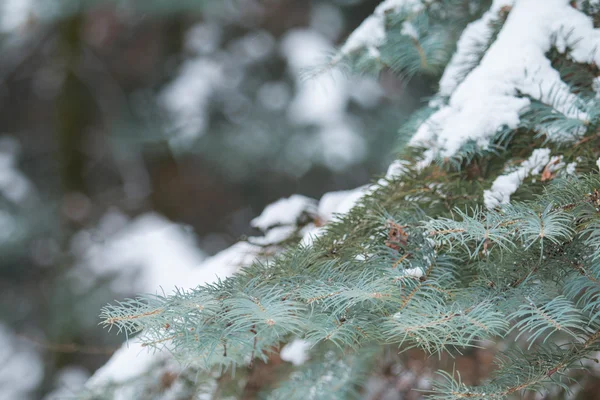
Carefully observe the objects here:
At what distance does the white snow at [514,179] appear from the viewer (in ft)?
2.13

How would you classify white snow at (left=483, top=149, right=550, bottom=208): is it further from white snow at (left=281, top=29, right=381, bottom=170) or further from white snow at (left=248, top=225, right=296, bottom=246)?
white snow at (left=281, top=29, right=381, bottom=170)

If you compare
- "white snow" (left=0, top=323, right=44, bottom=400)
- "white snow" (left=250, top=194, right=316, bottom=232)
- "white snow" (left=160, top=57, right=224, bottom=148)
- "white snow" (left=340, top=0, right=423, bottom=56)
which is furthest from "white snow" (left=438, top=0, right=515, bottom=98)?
"white snow" (left=0, top=323, right=44, bottom=400)

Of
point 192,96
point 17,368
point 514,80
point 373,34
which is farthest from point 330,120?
point 17,368

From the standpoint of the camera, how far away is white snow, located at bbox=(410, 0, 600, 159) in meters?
0.70

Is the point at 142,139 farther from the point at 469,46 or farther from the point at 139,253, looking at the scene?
the point at 469,46

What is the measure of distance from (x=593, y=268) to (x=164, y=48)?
3.01m

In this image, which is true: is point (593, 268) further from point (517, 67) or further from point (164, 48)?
point (164, 48)

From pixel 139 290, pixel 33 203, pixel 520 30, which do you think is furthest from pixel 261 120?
pixel 520 30

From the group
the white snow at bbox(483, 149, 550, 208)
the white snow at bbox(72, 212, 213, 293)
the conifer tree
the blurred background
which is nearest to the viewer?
the conifer tree

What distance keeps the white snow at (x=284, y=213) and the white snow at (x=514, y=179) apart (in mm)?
359

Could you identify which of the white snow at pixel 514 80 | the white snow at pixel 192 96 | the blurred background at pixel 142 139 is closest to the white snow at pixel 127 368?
the white snow at pixel 514 80

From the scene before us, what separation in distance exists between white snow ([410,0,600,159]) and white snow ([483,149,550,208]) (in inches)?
1.3

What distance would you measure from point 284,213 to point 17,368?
110 inches

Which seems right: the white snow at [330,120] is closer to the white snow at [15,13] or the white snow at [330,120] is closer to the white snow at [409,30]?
the white snow at [15,13]
